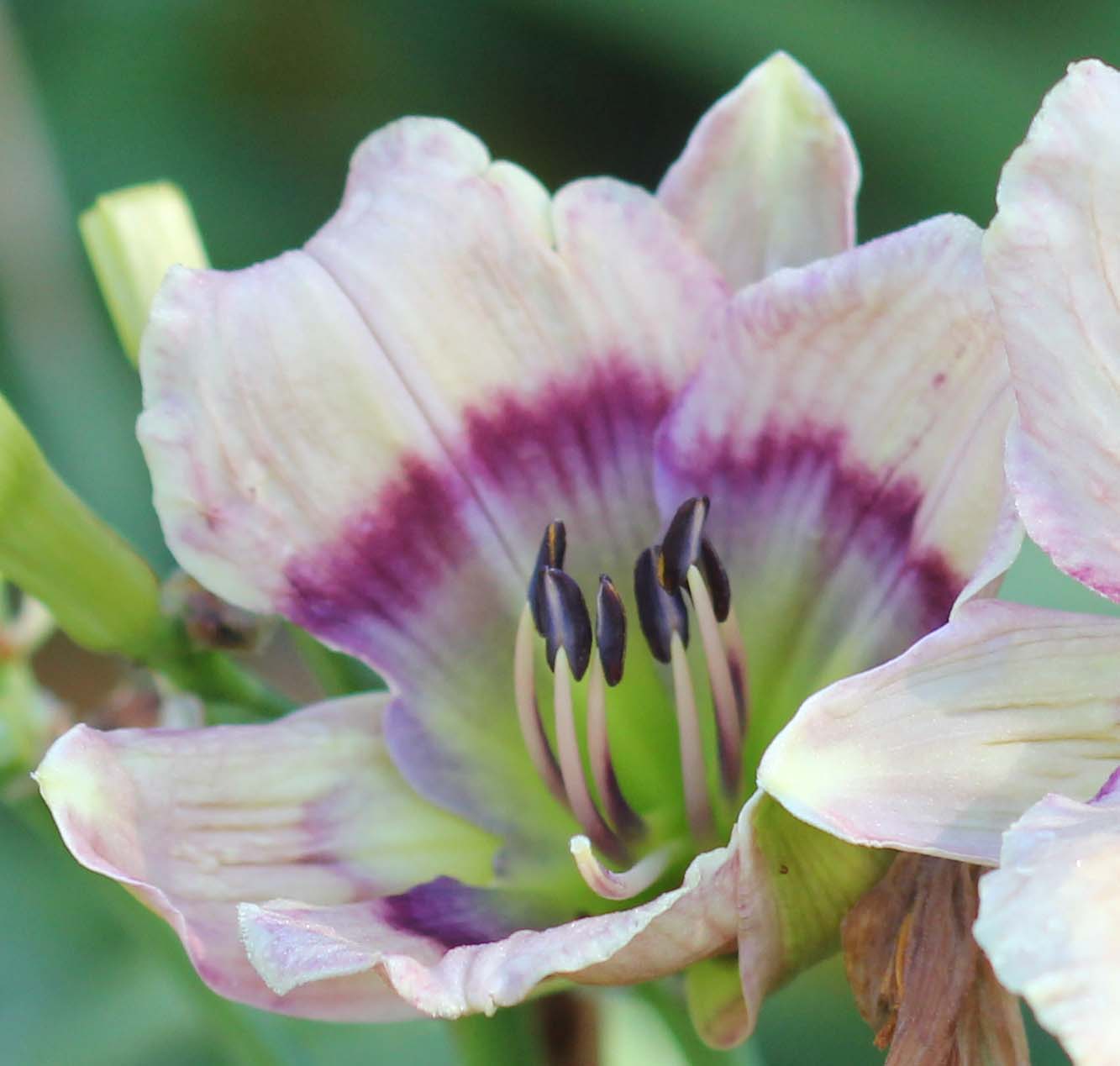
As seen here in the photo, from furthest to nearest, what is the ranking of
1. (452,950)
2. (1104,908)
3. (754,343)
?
(754,343)
(452,950)
(1104,908)

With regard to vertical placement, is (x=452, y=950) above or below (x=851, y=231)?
below

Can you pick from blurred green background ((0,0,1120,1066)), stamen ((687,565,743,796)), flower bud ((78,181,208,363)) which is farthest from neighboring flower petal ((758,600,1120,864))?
blurred green background ((0,0,1120,1066))

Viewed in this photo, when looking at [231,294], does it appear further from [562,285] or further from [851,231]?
[851,231]

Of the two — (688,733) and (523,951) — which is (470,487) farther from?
(523,951)

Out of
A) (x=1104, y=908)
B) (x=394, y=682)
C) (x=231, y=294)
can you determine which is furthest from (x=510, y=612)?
(x=1104, y=908)

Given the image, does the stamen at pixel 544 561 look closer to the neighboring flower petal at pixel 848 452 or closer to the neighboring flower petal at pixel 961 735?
the neighboring flower petal at pixel 848 452

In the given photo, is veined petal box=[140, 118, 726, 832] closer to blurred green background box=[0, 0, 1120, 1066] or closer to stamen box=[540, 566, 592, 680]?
stamen box=[540, 566, 592, 680]
